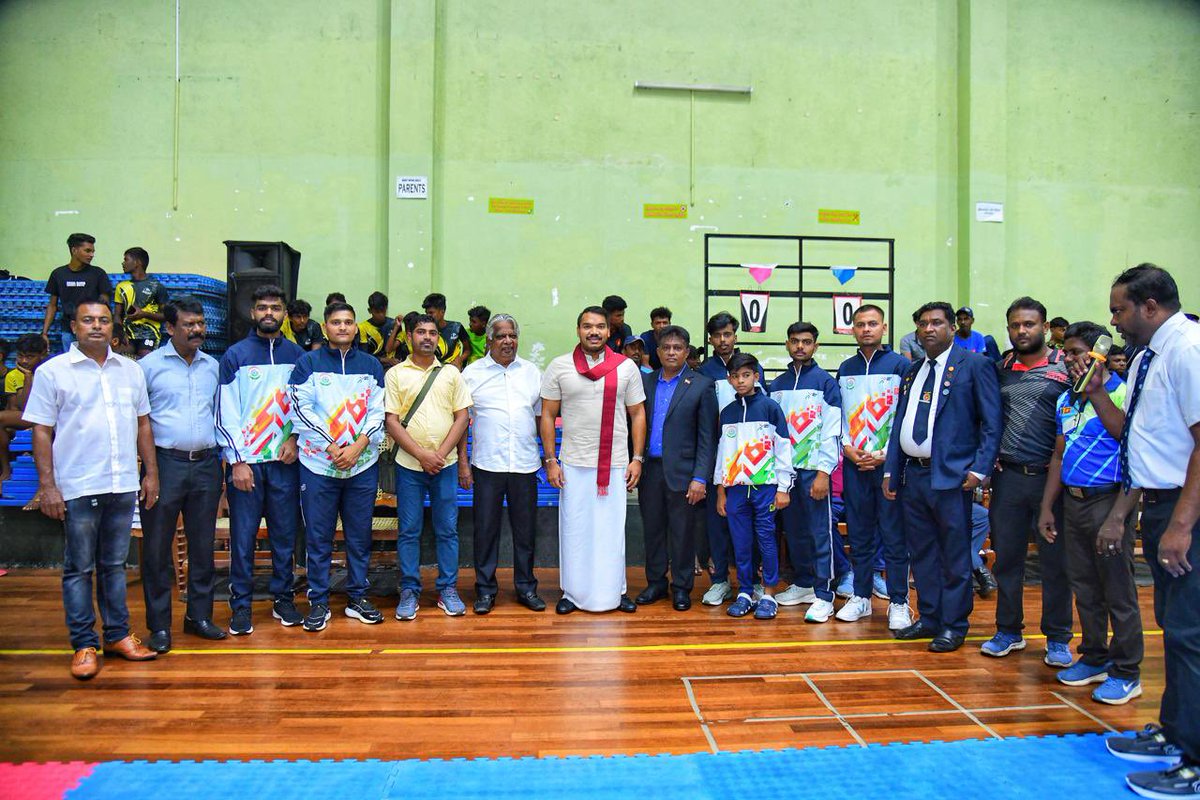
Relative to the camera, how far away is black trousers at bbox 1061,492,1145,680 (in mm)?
3486

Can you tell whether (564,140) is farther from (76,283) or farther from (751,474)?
(751,474)

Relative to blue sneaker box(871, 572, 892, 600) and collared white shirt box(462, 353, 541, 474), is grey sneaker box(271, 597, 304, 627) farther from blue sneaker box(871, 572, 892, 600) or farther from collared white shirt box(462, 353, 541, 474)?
blue sneaker box(871, 572, 892, 600)

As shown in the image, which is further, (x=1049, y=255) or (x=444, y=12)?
(x=1049, y=255)

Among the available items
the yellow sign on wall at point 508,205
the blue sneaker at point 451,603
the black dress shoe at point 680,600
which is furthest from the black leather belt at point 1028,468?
the yellow sign on wall at point 508,205

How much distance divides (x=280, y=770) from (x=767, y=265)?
24.8 ft

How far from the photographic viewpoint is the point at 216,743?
3002 millimetres

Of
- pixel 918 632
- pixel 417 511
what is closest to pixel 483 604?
pixel 417 511

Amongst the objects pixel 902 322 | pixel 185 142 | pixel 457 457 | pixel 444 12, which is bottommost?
pixel 457 457

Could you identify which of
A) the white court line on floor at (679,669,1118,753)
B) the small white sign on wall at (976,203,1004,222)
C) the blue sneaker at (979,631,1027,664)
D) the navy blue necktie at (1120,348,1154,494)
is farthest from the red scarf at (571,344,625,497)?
the small white sign on wall at (976,203,1004,222)

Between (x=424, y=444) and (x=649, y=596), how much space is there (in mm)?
1609

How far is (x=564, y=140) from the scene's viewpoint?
9.03m

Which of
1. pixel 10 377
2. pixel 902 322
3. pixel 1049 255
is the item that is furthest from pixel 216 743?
pixel 1049 255

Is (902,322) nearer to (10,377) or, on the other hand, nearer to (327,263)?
(327,263)

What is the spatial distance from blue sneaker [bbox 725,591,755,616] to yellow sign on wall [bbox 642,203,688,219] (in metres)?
5.26
